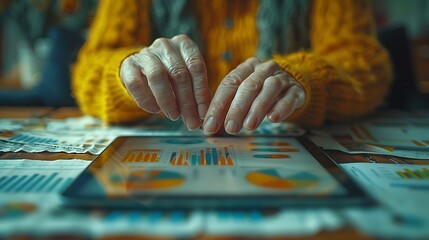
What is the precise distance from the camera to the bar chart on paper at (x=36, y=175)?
0.31 m

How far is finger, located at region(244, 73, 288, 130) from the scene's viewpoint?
1.39ft

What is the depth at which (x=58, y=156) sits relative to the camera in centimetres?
41

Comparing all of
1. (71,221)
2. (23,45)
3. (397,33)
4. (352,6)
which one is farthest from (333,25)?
(23,45)

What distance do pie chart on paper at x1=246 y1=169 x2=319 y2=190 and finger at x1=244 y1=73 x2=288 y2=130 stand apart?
82mm

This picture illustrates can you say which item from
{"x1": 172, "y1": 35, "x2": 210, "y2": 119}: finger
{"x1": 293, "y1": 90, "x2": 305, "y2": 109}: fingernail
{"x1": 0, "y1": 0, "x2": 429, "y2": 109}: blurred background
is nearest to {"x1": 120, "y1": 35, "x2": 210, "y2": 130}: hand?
{"x1": 172, "y1": 35, "x2": 210, "y2": 119}: finger

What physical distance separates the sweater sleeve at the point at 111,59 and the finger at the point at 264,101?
0.69 feet

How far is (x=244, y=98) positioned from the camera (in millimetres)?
436

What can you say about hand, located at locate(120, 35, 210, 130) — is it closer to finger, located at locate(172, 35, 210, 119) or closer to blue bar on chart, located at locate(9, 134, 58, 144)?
finger, located at locate(172, 35, 210, 119)

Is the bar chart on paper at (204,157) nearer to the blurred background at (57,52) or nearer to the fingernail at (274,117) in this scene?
the fingernail at (274,117)

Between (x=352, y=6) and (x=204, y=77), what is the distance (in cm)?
41

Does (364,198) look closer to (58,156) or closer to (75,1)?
(58,156)

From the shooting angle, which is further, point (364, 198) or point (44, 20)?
point (44, 20)

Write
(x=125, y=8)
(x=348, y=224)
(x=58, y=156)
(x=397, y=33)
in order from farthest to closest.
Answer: (x=397, y=33) → (x=125, y=8) → (x=58, y=156) → (x=348, y=224)

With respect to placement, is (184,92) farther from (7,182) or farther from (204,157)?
(7,182)
